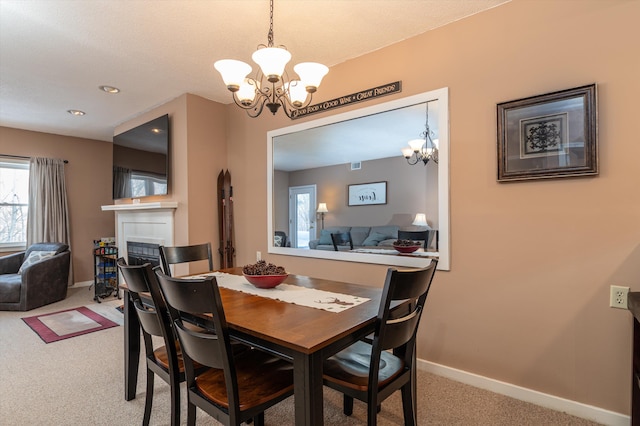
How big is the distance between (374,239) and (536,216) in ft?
3.79

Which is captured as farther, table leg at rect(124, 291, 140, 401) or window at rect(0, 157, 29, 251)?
window at rect(0, 157, 29, 251)

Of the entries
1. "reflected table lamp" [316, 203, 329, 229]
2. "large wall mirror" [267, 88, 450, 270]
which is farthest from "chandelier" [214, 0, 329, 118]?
"reflected table lamp" [316, 203, 329, 229]

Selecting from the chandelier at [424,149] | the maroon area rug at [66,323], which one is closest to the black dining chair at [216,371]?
the chandelier at [424,149]

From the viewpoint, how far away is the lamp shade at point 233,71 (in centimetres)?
178

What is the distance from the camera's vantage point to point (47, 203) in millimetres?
4992

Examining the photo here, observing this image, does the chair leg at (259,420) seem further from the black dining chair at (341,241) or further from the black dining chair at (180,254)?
the black dining chair at (341,241)

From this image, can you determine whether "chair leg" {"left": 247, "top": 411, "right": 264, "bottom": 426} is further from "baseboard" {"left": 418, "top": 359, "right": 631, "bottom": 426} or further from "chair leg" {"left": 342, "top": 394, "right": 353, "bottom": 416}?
"baseboard" {"left": 418, "top": 359, "right": 631, "bottom": 426}

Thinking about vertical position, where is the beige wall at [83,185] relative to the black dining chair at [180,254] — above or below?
above

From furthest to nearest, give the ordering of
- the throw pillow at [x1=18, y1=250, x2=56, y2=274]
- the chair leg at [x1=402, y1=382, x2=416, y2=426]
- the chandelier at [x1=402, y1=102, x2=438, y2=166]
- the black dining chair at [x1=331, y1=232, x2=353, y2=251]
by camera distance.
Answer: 1. the throw pillow at [x1=18, y1=250, x2=56, y2=274]
2. the black dining chair at [x1=331, y1=232, x2=353, y2=251]
3. the chandelier at [x1=402, y1=102, x2=438, y2=166]
4. the chair leg at [x1=402, y1=382, x2=416, y2=426]

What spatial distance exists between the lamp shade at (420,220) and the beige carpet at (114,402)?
1.09 meters

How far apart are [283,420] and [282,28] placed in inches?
100

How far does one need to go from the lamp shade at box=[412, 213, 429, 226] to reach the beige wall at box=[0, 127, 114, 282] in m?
5.47

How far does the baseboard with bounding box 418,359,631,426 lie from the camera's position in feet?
5.82

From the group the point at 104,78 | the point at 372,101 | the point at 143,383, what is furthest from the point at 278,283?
the point at 104,78
